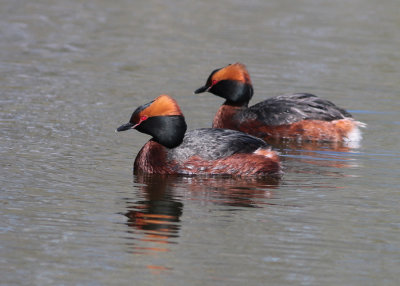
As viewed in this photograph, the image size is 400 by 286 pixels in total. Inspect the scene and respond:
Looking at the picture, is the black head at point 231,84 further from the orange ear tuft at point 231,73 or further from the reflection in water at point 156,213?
the reflection in water at point 156,213

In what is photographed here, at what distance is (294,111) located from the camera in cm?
1384

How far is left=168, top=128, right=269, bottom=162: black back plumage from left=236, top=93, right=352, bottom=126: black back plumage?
2.57 m

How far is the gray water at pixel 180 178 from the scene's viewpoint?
7.70 m

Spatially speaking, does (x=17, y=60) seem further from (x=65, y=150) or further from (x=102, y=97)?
(x=65, y=150)

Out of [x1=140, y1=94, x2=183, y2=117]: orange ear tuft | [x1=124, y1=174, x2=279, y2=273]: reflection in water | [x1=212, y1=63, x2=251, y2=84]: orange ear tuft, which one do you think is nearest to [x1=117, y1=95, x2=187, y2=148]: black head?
[x1=140, y1=94, x2=183, y2=117]: orange ear tuft

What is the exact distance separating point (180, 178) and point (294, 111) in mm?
3526

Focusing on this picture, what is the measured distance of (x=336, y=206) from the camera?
966cm

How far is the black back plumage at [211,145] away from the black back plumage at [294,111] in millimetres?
2567

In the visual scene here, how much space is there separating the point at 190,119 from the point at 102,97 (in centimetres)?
191

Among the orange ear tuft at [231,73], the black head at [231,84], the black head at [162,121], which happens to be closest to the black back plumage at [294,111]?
the black head at [231,84]

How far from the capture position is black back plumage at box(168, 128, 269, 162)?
11008 mm

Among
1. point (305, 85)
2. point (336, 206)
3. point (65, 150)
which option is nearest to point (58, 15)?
point (305, 85)

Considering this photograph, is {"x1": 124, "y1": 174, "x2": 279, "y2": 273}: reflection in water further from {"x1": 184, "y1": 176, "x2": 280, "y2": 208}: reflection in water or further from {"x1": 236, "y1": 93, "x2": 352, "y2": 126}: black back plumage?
{"x1": 236, "y1": 93, "x2": 352, "y2": 126}: black back plumage

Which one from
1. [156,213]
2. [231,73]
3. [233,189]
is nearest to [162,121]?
[233,189]
